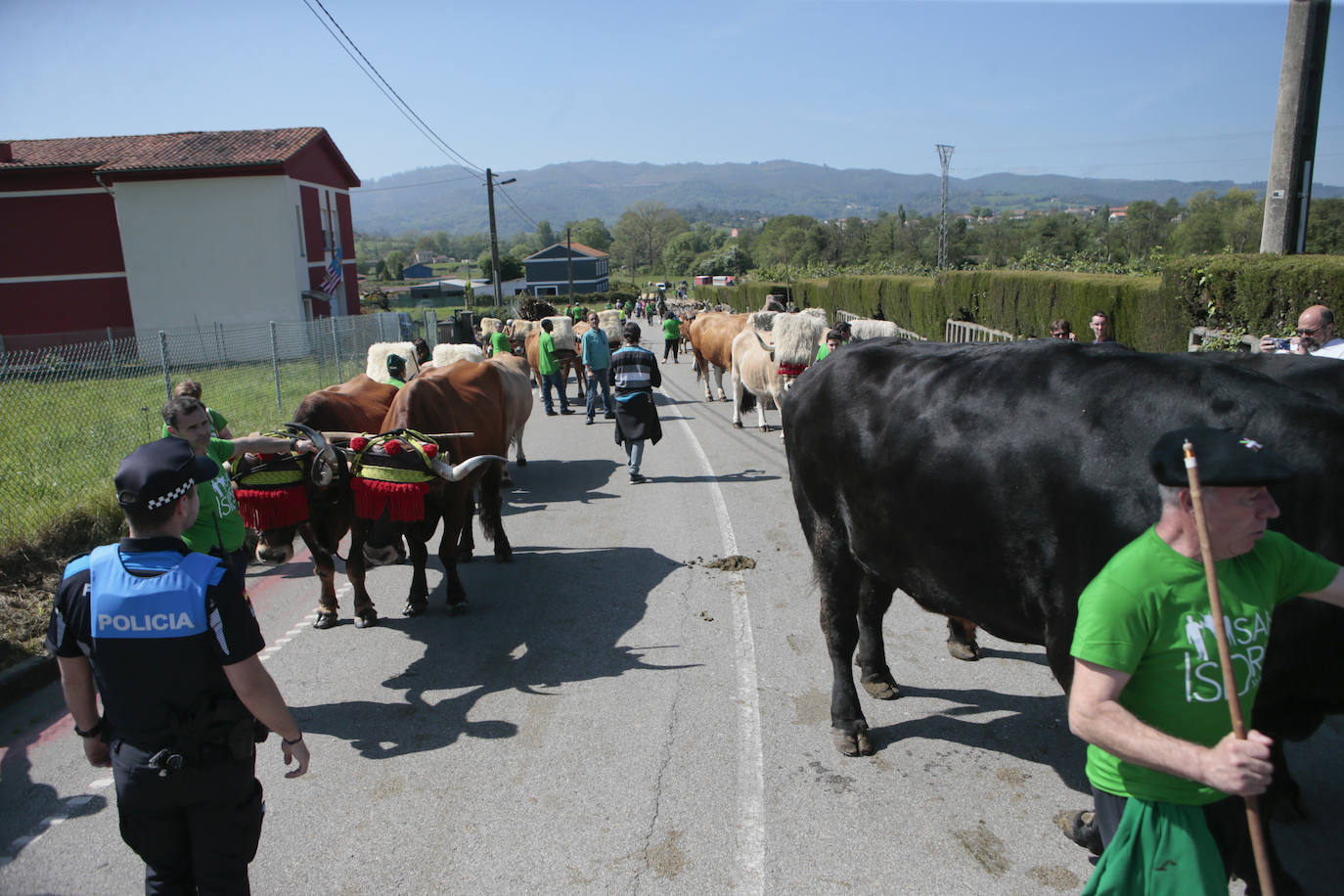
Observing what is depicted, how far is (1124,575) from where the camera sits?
2.13m

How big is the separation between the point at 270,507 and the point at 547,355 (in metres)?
11.1

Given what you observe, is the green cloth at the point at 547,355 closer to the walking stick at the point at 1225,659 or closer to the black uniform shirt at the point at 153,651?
the black uniform shirt at the point at 153,651

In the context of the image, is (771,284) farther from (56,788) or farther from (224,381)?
(56,788)

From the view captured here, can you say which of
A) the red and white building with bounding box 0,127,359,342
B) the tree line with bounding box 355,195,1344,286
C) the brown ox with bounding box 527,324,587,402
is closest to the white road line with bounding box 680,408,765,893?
the tree line with bounding box 355,195,1344,286

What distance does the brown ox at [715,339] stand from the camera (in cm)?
1762

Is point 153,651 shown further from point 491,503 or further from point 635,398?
point 635,398

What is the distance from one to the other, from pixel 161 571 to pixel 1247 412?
3541 mm

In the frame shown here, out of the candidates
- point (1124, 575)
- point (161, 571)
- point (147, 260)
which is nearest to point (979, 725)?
point (1124, 575)

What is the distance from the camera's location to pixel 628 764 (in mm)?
4297

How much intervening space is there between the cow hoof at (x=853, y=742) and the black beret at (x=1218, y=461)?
2621mm

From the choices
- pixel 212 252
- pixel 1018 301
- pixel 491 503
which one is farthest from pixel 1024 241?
pixel 491 503

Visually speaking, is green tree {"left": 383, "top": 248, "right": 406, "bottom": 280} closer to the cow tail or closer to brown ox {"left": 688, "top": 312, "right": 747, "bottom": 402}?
brown ox {"left": 688, "top": 312, "right": 747, "bottom": 402}

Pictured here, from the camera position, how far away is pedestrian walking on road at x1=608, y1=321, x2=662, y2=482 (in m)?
10.8

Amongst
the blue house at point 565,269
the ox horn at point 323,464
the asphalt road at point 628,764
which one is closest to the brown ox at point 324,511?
the ox horn at point 323,464
